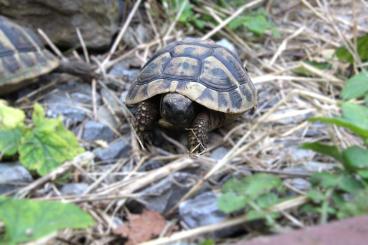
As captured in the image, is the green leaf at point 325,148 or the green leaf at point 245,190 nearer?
the green leaf at point 245,190

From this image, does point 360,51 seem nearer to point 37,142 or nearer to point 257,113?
point 257,113

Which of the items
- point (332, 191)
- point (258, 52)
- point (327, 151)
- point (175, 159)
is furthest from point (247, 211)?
point (258, 52)

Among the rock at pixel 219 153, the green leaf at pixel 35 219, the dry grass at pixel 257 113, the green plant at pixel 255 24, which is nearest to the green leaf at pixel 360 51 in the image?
the dry grass at pixel 257 113

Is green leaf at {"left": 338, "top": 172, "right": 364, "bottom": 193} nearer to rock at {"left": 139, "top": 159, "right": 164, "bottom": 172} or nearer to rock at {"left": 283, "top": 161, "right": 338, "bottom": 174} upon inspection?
rock at {"left": 283, "top": 161, "right": 338, "bottom": 174}

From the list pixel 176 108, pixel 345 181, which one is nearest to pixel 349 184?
pixel 345 181

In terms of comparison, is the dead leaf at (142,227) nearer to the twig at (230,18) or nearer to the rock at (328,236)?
the rock at (328,236)

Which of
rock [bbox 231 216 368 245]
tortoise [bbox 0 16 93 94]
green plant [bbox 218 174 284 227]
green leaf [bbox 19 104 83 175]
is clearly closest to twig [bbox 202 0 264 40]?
tortoise [bbox 0 16 93 94]
